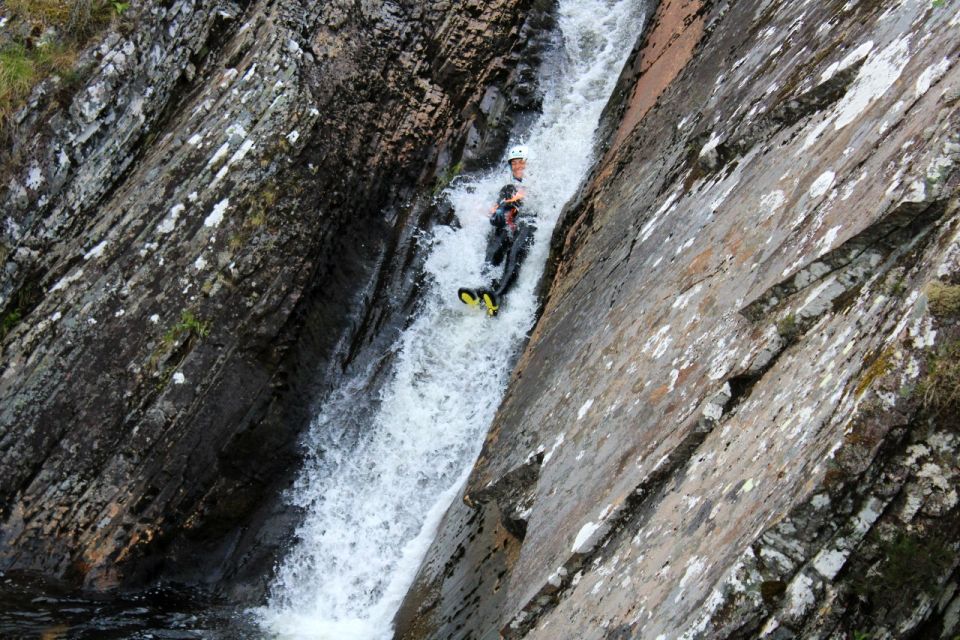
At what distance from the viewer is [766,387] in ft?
13.6

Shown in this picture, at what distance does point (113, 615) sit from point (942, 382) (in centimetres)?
909

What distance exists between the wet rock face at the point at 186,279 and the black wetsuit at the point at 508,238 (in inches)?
54.2

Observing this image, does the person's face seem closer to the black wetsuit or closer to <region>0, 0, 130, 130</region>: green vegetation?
the black wetsuit

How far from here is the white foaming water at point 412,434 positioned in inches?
369

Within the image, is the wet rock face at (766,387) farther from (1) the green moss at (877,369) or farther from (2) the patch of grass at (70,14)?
(2) the patch of grass at (70,14)

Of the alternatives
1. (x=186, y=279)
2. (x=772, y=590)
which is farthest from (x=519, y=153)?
(x=772, y=590)

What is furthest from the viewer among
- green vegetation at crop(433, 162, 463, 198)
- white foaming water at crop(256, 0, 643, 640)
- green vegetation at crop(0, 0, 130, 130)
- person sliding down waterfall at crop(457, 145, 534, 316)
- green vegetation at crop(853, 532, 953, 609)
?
green vegetation at crop(433, 162, 463, 198)

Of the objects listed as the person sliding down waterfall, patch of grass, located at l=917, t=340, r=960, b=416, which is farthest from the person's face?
patch of grass, located at l=917, t=340, r=960, b=416

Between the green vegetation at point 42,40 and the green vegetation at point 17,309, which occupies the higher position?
the green vegetation at point 42,40


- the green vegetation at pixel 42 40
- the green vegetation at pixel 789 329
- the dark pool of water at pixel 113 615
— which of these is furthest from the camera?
the green vegetation at pixel 42 40

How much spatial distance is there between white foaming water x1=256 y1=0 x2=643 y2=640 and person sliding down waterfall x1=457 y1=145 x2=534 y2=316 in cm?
18

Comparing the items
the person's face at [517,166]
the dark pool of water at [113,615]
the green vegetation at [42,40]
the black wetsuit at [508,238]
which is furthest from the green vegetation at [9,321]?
the person's face at [517,166]

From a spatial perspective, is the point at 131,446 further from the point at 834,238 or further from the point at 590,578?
the point at 834,238

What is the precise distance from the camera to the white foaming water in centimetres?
938
